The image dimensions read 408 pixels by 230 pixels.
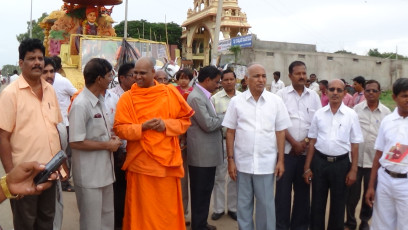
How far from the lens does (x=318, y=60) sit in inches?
797

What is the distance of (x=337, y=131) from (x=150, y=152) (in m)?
1.78

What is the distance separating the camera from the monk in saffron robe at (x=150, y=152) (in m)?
3.37

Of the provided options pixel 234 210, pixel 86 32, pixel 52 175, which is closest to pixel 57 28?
pixel 86 32

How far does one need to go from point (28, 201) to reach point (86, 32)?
10.3m

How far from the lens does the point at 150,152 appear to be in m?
3.36

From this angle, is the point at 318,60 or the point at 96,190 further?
the point at 318,60

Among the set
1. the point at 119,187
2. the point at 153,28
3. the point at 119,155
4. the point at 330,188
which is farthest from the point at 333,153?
the point at 153,28

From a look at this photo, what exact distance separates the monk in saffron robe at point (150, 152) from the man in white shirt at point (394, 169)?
176 cm

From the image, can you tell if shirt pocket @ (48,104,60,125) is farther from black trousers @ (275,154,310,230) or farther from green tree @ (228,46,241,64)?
green tree @ (228,46,241,64)

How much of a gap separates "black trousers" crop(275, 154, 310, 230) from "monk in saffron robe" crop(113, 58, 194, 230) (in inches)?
44.2

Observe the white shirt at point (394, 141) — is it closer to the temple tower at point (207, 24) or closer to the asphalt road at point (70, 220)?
the asphalt road at point (70, 220)

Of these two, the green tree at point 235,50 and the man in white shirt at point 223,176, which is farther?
the green tree at point 235,50

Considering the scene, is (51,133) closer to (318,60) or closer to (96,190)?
(96,190)

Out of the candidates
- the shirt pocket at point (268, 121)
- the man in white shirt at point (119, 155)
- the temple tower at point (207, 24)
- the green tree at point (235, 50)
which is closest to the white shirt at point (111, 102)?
the man in white shirt at point (119, 155)
